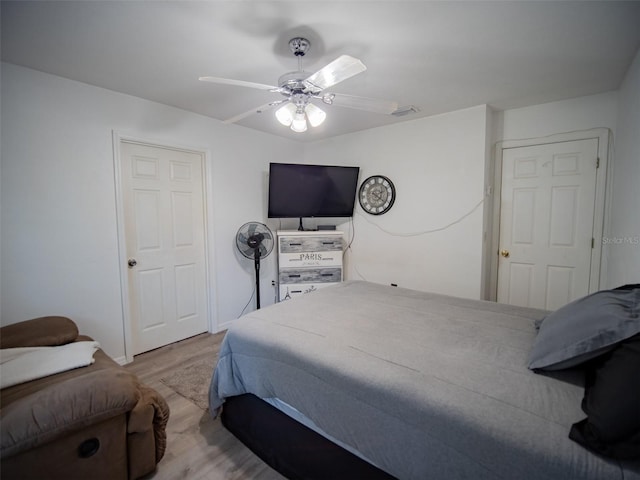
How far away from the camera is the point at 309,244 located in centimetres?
375

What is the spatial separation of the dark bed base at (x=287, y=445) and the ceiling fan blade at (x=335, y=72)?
181cm

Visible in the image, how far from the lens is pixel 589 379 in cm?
106

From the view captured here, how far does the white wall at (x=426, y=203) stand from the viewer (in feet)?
10.1

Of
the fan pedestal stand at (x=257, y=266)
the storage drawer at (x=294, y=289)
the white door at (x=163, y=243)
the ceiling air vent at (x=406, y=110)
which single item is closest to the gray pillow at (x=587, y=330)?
the ceiling air vent at (x=406, y=110)

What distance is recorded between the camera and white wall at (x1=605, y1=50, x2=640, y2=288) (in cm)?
190

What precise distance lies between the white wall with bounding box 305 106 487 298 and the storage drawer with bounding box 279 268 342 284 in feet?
1.41

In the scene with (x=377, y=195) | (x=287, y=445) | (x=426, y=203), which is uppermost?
(x=377, y=195)

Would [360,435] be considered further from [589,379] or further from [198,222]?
[198,222]

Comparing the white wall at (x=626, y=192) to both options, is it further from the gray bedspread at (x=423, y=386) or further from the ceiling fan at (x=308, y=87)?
the ceiling fan at (x=308, y=87)

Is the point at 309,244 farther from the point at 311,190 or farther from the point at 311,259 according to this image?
the point at 311,190

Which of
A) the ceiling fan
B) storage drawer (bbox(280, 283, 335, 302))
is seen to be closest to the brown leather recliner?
the ceiling fan

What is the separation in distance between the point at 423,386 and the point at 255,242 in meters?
2.67

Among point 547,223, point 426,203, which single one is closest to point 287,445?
point 426,203

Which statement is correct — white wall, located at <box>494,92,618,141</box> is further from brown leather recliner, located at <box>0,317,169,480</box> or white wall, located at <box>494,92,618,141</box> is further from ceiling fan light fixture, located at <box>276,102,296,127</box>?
brown leather recliner, located at <box>0,317,169,480</box>
